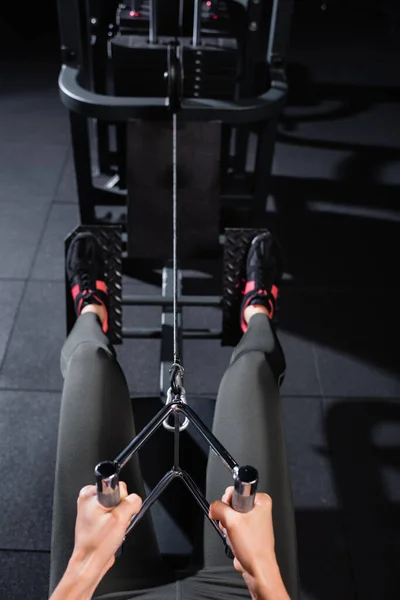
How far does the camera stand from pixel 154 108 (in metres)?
1.64

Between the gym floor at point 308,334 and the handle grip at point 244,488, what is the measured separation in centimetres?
75

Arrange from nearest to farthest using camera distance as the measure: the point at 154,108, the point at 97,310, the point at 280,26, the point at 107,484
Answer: the point at 107,484, the point at 97,310, the point at 154,108, the point at 280,26

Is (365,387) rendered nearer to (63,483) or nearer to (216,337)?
(216,337)

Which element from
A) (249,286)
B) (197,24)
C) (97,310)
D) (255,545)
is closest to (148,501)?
(255,545)

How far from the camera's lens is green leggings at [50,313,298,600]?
86 centimetres

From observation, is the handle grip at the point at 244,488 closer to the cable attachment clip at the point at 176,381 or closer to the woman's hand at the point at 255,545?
the woman's hand at the point at 255,545

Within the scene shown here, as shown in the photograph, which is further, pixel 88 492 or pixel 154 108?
pixel 154 108

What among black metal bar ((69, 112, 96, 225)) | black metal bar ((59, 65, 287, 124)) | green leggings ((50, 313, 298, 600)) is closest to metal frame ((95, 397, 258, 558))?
green leggings ((50, 313, 298, 600))

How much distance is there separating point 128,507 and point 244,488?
0.42 feet

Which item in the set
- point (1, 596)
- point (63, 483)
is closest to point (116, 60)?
point (63, 483)

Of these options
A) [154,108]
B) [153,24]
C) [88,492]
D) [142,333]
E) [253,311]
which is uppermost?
[153,24]

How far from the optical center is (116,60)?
1.80 metres

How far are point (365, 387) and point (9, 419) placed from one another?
1.00 metres

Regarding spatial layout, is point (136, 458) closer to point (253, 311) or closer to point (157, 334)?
point (253, 311)
